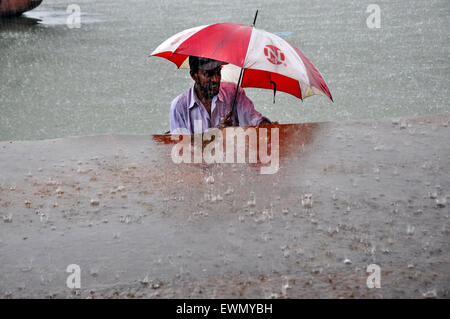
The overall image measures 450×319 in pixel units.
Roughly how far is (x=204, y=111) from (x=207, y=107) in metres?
0.02

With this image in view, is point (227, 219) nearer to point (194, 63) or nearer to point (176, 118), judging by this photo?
point (194, 63)

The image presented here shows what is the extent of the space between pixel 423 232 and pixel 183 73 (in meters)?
7.32

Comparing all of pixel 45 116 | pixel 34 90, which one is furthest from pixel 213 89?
pixel 34 90

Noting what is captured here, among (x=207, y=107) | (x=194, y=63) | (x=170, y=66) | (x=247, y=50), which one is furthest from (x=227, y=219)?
(x=170, y=66)

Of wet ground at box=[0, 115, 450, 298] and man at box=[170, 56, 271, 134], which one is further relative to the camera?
man at box=[170, 56, 271, 134]

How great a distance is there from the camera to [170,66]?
8.41 metres

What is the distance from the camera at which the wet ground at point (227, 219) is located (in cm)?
87

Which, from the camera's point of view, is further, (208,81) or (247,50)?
(208,81)

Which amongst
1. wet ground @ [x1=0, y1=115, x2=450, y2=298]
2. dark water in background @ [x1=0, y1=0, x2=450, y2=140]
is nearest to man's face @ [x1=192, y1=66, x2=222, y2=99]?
wet ground @ [x1=0, y1=115, x2=450, y2=298]

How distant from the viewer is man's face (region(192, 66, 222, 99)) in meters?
2.51

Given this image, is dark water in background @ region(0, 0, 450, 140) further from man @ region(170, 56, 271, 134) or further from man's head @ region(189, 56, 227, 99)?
man's head @ region(189, 56, 227, 99)

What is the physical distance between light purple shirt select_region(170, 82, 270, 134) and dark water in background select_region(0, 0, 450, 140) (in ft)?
13.1

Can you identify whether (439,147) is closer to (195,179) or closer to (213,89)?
(195,179)

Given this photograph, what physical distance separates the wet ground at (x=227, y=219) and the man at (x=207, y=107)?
3.77ft
